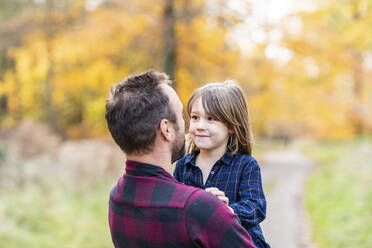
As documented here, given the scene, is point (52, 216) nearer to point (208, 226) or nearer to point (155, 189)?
point (155, 189)

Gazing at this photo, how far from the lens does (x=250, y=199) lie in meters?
2.06

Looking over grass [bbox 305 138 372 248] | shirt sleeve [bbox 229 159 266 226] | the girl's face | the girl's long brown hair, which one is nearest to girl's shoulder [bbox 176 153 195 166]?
the girl's face

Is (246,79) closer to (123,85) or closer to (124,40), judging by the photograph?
(124,40)

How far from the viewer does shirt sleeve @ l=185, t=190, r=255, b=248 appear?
151cm

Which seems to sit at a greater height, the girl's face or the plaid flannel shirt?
the girl's face

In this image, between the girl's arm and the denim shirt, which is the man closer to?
the denim shirt

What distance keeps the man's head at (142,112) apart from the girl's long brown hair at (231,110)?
476 mm

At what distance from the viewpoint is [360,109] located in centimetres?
1304

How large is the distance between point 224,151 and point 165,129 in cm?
69

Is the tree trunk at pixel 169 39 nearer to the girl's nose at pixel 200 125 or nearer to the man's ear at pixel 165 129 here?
the girl's nose at pixel 200 125

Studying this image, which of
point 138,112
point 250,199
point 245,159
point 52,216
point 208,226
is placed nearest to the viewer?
point 208,226

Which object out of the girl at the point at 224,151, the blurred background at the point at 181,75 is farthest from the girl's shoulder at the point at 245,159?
the blurred background at the point at 181,75

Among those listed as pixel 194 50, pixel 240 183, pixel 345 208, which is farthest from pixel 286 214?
pixel 240 183

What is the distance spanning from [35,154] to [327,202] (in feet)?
24.9
